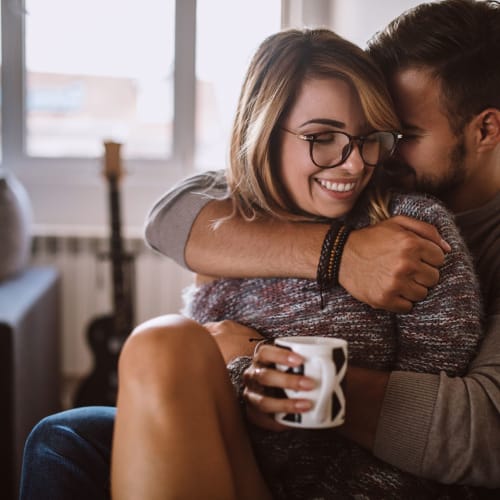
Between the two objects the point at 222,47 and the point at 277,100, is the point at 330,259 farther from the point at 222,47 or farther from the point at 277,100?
the point at 222,47

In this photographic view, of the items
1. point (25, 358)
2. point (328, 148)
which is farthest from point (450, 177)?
point (25, 358)

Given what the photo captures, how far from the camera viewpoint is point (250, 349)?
1.07 meters

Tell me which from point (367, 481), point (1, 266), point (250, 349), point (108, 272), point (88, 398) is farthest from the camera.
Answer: point (108, 272)

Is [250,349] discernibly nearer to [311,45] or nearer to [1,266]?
[311,45]

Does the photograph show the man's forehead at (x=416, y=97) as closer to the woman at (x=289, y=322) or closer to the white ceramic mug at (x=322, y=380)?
the woman at (x=289, y=322)

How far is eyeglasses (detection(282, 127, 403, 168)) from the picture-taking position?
1152 mm

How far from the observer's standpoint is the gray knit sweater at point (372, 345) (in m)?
0.97

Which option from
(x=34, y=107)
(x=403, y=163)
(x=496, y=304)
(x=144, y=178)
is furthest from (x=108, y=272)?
Result: (x=496, y=304)

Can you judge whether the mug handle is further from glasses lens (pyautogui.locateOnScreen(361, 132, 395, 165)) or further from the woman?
glasses lens (pyautogui.locateOnScreen(361, 132, 395, 165))

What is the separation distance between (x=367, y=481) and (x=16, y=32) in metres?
2.68

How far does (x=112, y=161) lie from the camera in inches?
103

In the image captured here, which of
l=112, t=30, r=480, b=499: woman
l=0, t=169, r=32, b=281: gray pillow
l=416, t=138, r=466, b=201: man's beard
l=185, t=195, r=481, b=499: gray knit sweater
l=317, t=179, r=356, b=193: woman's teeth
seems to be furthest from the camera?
l=0, t=169, r=32, b=281: gray pillow

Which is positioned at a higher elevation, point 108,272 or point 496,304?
point 496,304

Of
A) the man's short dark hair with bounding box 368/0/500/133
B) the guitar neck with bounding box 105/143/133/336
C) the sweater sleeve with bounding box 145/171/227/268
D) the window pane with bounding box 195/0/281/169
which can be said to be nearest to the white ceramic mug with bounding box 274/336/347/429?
the sweater sleeve with bounding box 145/171/227/268
